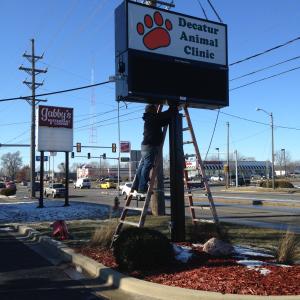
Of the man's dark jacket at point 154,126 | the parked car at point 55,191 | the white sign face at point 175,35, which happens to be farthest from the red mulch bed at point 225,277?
the parked car at point 55,191

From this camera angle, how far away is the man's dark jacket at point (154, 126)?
419 inches

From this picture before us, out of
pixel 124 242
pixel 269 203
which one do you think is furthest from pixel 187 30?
pixel 269 203

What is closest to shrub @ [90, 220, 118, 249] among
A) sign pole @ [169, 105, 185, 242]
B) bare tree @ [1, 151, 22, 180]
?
sign pole @ [169, 105, 185, 242]

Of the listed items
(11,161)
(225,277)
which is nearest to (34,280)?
(225,277)

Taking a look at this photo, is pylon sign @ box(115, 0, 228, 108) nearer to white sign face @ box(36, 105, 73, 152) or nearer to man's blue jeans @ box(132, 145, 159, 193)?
man's blue jeans @ box(132, 145, 159, 193)

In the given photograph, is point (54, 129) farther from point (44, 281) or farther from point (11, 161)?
point (11, 161)

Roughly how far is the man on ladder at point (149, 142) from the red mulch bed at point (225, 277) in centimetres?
246

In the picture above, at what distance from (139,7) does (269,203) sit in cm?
2182

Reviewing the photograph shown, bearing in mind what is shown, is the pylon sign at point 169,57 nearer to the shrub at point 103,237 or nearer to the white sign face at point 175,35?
the white sign face at point 175,35

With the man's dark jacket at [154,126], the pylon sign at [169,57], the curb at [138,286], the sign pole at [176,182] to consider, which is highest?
the pylon sign at [169,57]

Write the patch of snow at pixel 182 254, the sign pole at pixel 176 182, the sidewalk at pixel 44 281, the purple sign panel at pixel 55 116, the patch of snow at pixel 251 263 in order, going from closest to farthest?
the sidewalk at pixel 44 281
the patch of snow at pixel 251 263
the patch of snow at pixel 182 254
the sign pole at pixel 176 182
the purple sign panel at pixel 55 116

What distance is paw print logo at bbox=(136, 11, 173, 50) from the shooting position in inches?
406

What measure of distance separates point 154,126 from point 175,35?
198 cm

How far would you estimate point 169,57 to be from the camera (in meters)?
10.5
